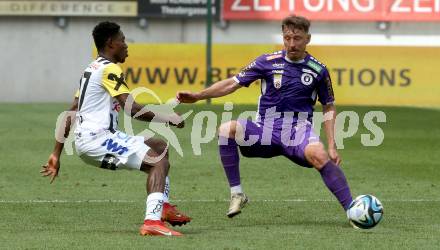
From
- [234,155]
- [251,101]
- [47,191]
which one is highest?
[234,155]

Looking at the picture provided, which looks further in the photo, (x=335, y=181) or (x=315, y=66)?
(x=315, y=66)

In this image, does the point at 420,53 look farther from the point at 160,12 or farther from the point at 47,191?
the point at 47,191

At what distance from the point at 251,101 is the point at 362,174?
15.9 meters

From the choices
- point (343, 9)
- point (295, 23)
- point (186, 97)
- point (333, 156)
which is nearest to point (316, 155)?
point (333, 156)

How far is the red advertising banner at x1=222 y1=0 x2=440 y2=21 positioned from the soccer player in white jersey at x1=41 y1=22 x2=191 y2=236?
27.2m

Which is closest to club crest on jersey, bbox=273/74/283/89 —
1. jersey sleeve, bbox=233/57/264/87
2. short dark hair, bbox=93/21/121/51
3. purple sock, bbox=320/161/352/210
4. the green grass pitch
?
jersey sleeve, bbox=233/57/264/87

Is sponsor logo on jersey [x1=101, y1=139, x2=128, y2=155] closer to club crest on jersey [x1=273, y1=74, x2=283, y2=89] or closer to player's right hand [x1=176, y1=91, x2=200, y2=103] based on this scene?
player's right hand [x1=176, y1=91, x2=200, y2=103]

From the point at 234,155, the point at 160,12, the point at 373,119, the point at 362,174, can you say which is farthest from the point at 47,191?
the point at 160,12

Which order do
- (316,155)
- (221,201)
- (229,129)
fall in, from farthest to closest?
(221,201)
(229,129)
(316,155)

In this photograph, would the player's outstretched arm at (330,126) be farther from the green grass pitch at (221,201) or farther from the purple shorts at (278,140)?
the green grass pitch at (221,201)

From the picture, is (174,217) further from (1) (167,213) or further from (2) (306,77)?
(2) (306,77)

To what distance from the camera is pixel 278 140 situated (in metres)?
11.2

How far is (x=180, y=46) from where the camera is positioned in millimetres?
33781

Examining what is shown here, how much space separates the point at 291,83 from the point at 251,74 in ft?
1.32
